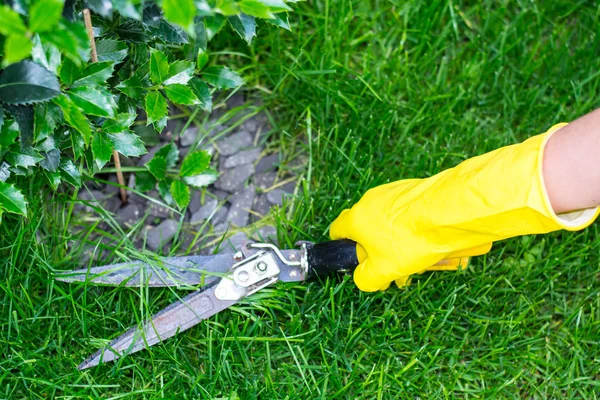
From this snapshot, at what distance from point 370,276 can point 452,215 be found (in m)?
0.31

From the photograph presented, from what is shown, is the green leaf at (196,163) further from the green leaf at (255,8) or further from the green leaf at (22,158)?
the green leaf at (255,8)

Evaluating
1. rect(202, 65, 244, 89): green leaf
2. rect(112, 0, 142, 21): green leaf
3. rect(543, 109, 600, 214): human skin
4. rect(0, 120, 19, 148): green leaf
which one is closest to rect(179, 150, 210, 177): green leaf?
rect(202, 65, 244, 89): green leaf

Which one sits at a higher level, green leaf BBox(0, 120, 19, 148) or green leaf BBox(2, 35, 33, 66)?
green leaf BBox(2, 35, 33, 66)

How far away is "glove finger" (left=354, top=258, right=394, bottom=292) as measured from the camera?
1773 mm

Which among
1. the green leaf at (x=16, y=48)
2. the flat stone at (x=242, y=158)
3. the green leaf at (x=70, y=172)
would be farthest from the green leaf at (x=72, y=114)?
the flat stone at (x=242, y=158)

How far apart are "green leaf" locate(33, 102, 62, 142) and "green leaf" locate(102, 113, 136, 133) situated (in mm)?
198

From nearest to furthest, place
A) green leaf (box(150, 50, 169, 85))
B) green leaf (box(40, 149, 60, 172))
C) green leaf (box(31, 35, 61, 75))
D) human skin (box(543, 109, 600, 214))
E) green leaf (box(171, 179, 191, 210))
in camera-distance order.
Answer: green leaf (box(31, 35, 61, 75)) → human skin (box(543, 109, 600, 214)) → green leaf (box(150, 50, 169, 85)) → green leaf (box(40, 149, 60, 172)) → green leaf (box(171, 179, 191, 210))

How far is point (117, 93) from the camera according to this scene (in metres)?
1.79

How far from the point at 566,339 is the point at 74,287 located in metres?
1.49

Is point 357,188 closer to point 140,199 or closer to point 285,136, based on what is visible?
point 285,136

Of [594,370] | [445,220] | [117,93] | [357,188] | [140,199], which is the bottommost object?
[594,370]

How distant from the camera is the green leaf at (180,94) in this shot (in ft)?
5.41

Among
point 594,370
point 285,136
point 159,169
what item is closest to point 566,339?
point 594,370

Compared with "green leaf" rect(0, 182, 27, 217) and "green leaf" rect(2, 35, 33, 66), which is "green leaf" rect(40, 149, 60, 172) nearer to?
"green leaf" rect(0, 182, 27, 217)
